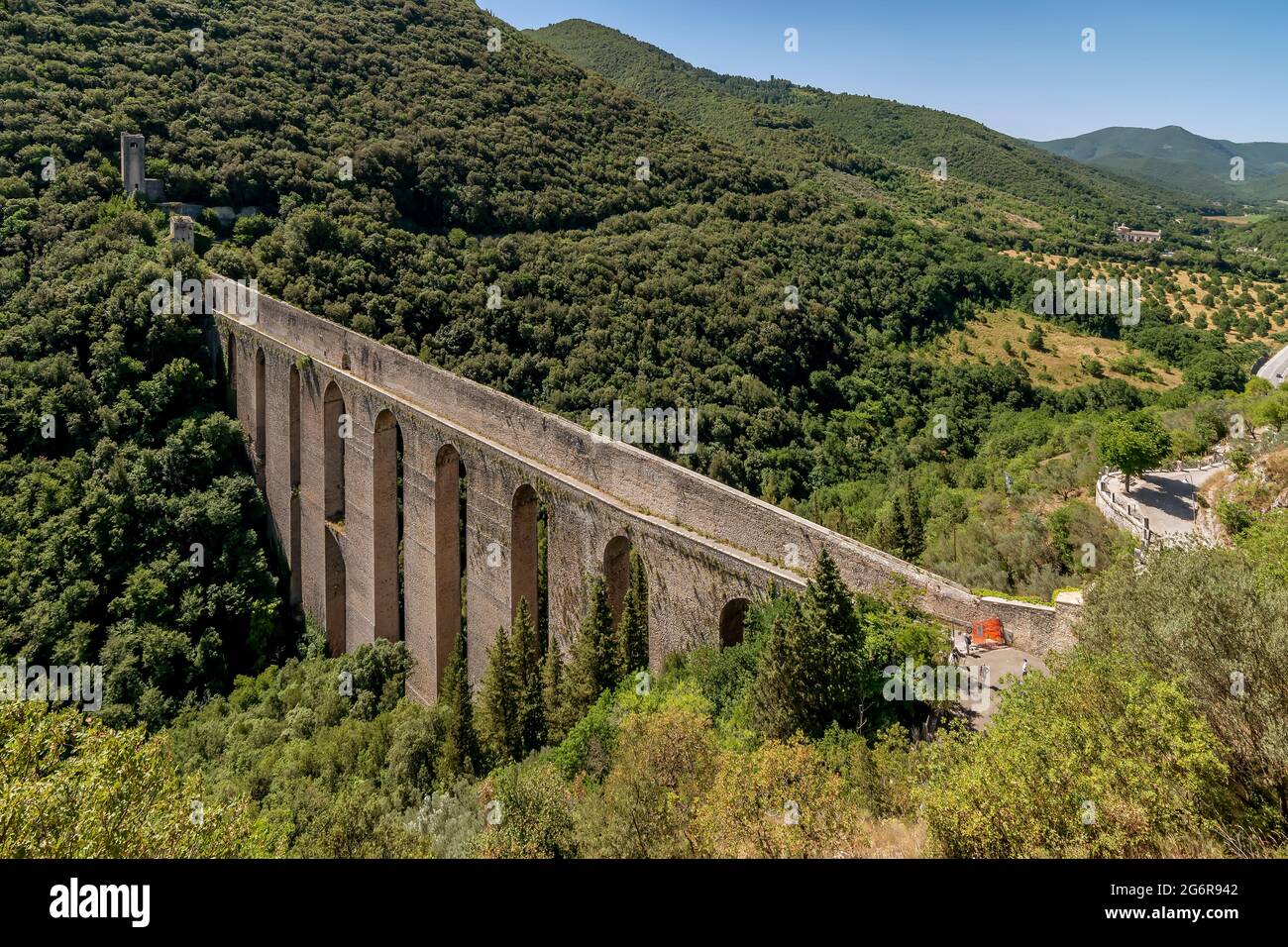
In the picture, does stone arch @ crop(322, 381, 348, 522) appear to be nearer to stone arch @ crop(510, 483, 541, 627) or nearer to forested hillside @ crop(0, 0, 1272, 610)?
forested hillside @ crop(0, 0, 1272, 610)

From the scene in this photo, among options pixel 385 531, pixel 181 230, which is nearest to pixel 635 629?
pixel 385 531

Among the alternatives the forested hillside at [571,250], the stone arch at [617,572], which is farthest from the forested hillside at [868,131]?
the stone arch at [617,572]

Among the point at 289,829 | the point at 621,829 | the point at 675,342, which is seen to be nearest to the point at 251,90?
the point at 675,342

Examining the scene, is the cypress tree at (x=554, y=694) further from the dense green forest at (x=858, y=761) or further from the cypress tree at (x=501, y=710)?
the dense green forest at (x=858, y=761)

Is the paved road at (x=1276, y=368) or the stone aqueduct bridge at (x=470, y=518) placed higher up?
the paved road at (x=1276, y=368)

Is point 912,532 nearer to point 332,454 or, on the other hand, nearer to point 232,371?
point 332,454

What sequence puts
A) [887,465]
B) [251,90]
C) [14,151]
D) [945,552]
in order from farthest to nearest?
[251,90] → [887,465] → [14,151] → [945,552]
